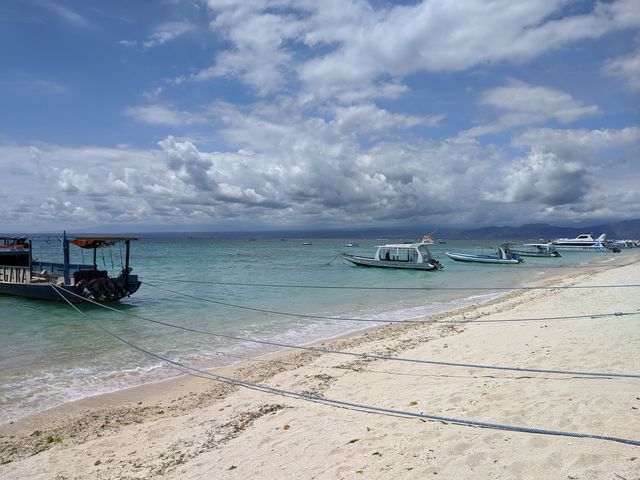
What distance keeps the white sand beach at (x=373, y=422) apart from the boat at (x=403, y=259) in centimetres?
3259

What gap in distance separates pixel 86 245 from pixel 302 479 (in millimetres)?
21583

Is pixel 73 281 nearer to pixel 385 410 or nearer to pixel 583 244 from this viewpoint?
pixel 385 410

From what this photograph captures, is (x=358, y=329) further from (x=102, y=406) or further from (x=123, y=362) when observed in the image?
(x=102, y=406)

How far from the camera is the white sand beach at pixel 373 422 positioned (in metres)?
4.91

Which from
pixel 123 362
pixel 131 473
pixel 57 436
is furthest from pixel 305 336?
pixel 131 473

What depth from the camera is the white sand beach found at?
4906 mm

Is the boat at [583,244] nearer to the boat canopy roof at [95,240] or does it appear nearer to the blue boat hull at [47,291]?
the blue boat hull at [47,291]

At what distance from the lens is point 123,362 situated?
40.6 ft

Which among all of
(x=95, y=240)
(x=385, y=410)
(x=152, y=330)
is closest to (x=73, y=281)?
(x=95, y=240)

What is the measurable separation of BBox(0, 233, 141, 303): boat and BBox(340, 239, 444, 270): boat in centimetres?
2746

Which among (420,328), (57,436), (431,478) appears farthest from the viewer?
(420,328)

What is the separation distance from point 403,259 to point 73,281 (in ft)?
106

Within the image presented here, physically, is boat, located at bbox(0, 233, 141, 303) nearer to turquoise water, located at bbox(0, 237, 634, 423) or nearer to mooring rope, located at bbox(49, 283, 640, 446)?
turquoise water, located at bbox(0, 237, 634, 423)

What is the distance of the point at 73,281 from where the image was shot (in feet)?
73.0
